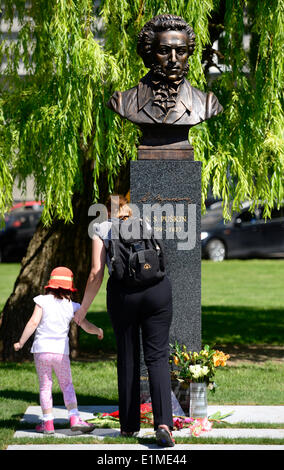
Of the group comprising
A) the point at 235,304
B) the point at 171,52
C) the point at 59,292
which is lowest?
the point at 235,304

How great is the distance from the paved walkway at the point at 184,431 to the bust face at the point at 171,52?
119 inches

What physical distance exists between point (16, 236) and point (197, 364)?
21598 millimetres

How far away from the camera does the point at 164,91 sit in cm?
802

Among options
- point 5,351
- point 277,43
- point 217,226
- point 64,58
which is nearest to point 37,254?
point 5,351

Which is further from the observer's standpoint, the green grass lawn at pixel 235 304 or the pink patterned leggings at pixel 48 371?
the green grass lawn at pixel 235 304

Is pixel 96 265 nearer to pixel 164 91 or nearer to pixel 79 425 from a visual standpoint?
pixel 79 425

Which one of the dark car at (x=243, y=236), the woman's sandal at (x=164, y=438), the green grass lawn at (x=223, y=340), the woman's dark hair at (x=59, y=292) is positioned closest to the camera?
the woman's sandal at (x=164, y=438)

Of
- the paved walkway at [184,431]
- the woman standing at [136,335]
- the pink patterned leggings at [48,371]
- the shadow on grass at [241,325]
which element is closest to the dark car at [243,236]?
the shadow on grass at [241,325]

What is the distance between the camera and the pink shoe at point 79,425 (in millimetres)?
7264

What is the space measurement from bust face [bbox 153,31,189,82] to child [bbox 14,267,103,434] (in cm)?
203

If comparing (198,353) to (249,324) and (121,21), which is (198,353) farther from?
(249,324)

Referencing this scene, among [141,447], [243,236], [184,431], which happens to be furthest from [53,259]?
[243,236]

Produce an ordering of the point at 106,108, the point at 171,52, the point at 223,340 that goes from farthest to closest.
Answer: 1. the point at 223,340
2. the point at 106,108
3. the point at 171,52

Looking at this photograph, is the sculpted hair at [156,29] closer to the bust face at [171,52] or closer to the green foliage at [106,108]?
the bust face at [171,52]
